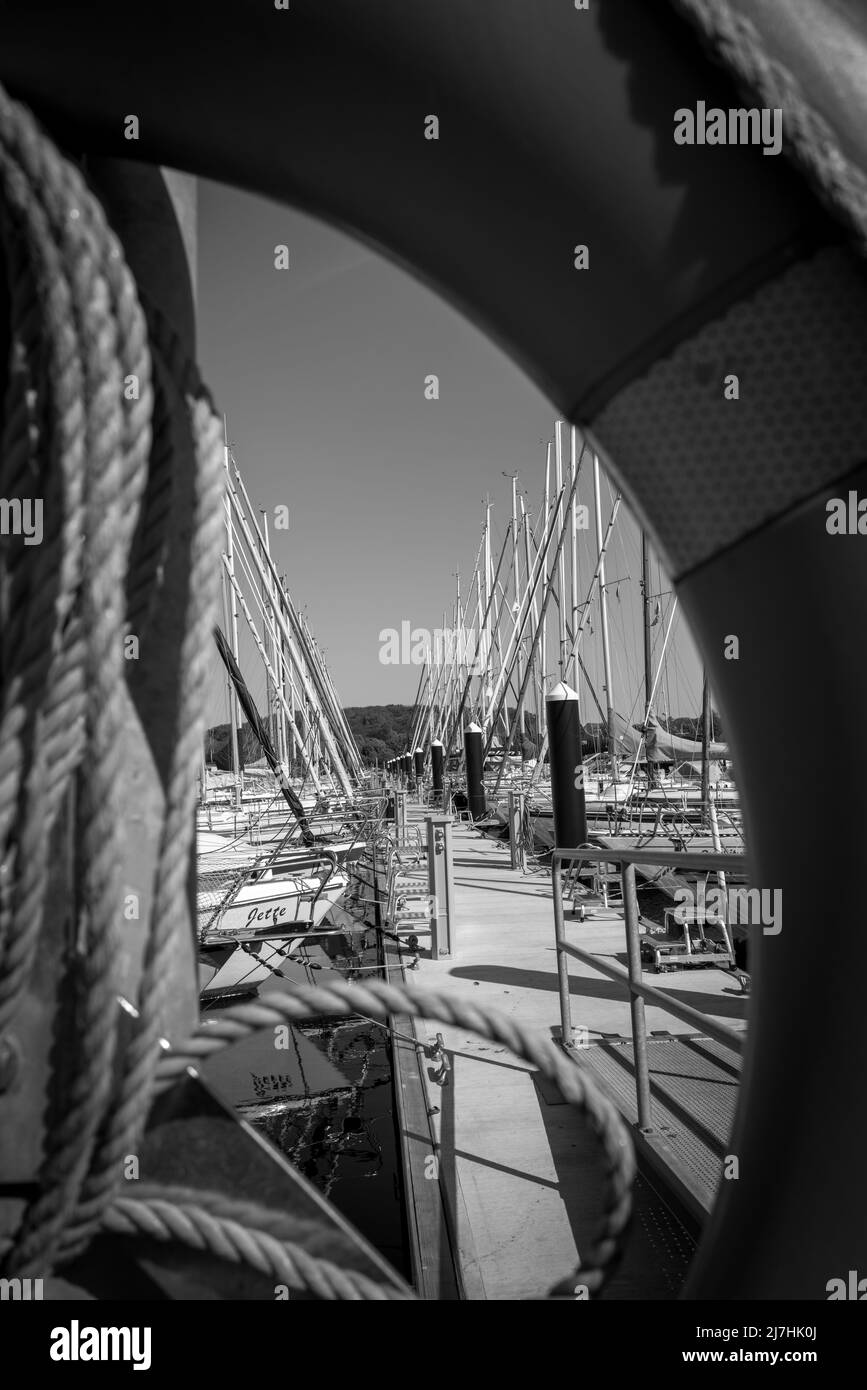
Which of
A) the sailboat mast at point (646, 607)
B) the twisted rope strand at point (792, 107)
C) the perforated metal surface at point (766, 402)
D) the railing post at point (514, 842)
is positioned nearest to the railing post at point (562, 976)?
the perforated metal surface at point (766, 402)

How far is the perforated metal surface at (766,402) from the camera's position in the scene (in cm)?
91

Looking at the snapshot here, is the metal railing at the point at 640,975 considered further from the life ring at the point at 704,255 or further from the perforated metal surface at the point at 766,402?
the perforated metal surface at the point at 766,402

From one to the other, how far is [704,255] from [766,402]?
175 millimetres

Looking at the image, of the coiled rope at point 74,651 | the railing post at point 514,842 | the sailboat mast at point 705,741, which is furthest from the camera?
the sailboat mast at point 705,741

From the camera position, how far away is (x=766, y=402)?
93cm

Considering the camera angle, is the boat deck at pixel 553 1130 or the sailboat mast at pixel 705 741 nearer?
the boat deck at pixel 553 1130

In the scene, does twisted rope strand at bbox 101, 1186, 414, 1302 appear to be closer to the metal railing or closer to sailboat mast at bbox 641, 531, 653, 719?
the metal railing

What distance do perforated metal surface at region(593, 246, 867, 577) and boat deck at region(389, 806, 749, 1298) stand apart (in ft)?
3.41

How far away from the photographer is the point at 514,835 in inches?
392

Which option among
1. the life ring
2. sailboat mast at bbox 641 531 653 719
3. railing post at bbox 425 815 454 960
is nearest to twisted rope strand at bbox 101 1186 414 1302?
the life ring

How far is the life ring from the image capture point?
896 mm
